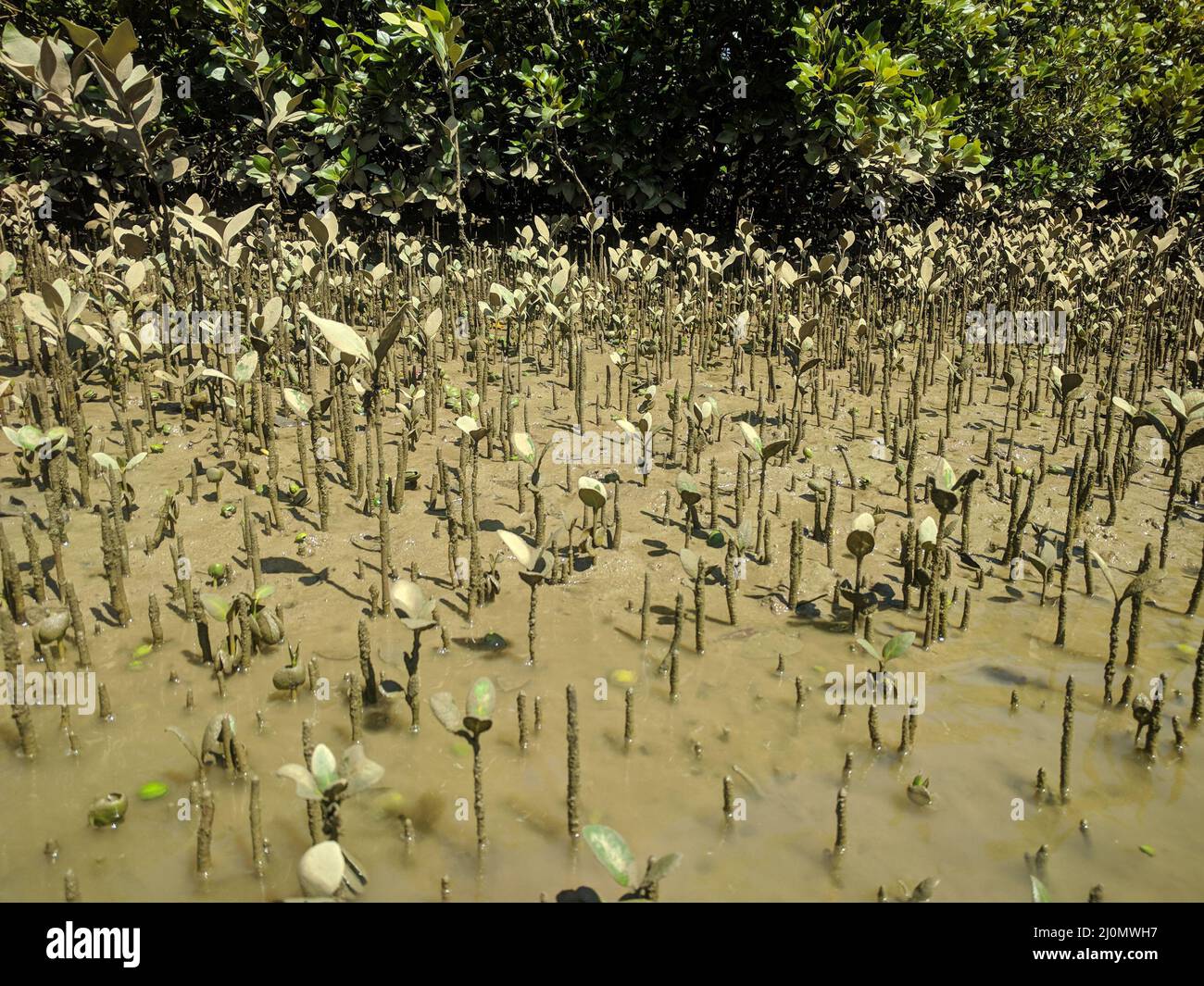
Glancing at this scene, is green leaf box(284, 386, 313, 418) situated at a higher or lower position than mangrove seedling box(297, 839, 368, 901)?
higher

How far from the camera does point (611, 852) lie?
1.91 meters

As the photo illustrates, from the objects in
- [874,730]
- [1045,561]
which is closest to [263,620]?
[874,730]

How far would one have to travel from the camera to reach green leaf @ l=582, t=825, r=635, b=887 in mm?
1893

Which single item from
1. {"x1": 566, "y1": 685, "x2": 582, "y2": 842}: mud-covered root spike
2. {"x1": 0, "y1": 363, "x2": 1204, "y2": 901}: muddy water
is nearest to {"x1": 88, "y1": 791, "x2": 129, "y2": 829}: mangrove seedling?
{"x1": 0, "y1": 363, "x2": 1204, "y2": 901}: muddy water

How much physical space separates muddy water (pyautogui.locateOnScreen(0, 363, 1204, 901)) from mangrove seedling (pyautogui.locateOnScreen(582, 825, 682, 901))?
0.20m

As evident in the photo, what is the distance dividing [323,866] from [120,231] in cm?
570

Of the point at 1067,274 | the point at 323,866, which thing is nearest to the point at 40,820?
the point at 323,866

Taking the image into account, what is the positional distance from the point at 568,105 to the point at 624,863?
26.1 feet

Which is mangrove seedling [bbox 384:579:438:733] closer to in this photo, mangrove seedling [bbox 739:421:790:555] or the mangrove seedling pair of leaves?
the mangrove seedling pair of leaves

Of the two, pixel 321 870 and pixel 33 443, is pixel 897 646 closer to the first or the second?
pixel 321 870

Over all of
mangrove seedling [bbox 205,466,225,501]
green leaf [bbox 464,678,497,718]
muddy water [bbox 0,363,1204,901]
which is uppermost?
mangrove seedling [bbox 205,466,225,501]

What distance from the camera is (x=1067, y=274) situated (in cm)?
722

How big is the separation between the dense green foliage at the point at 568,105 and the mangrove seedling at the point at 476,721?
628 centimetres
